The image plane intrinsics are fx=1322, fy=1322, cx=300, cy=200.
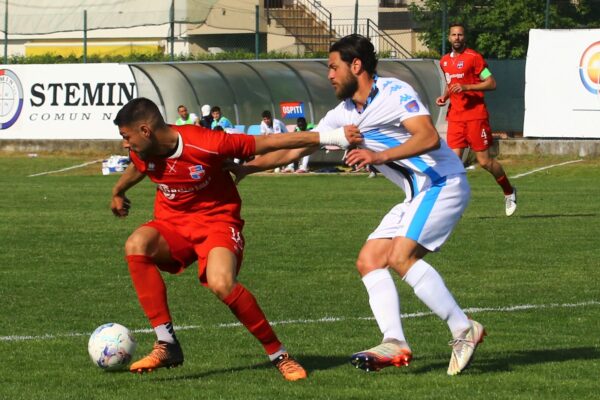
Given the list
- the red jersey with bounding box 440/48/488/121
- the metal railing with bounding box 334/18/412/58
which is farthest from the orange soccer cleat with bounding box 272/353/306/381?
the metal railing with bounding box 334/18/412/58

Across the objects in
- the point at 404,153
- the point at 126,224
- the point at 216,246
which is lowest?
the point at 126,224

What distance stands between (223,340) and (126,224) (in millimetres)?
9652

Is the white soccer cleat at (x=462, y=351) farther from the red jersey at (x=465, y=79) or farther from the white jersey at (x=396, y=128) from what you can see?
the red jersey at (x=465, y=79)

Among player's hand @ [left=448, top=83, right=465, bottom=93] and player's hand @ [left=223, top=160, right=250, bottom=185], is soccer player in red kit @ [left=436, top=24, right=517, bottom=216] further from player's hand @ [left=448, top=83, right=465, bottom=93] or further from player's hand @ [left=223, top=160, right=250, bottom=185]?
player's hand @ [left=223, top=160, right=250, bottom=185]

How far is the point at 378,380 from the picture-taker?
7375 mm

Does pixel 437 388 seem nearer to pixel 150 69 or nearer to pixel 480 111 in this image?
pixel 480 111

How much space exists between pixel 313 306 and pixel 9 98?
2702 centimetres

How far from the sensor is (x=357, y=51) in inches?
298

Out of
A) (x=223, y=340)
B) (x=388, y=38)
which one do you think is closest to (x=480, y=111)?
(x=223, y=340)

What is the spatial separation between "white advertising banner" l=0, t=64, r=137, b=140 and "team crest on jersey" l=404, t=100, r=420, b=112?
27105 mm

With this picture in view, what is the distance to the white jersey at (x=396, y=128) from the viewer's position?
7539mm

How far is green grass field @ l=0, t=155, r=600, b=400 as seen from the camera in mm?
7305

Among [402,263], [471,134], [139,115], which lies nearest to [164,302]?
[139,115]

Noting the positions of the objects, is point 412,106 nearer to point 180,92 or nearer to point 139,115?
point 139,115
